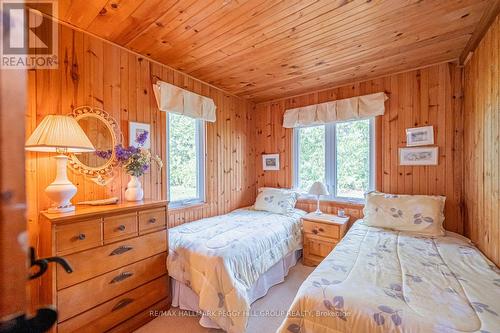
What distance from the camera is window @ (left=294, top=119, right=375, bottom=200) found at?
289cm

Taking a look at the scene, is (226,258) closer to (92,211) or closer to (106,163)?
(92,211)

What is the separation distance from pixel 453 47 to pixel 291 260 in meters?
2.85

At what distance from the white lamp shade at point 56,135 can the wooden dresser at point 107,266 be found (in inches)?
17.9

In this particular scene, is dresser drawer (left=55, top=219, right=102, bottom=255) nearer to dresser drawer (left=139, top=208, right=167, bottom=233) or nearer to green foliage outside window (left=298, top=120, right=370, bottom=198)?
dresser drawer (left=139, top=208, right=167, bottom=233)

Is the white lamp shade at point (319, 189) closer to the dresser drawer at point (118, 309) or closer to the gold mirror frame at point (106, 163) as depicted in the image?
the dresser drawer at point (118, 309)

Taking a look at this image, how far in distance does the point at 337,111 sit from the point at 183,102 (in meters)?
2.05

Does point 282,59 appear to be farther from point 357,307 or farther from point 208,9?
point 357,307

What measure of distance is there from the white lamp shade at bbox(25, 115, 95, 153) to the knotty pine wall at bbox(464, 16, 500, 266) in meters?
3.03

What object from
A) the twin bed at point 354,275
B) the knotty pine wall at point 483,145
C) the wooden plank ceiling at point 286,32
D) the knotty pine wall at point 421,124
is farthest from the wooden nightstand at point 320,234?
the wooden plank ceiling at point 286,32

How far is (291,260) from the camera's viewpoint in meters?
2.74

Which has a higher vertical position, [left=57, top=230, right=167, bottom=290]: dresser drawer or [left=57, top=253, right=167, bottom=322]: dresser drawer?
[left=57, top=230, right=167, bottom=290]: dresser drawer

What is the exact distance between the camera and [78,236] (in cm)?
144

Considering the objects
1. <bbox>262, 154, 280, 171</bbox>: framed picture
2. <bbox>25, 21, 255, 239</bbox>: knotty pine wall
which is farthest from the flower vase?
<bbox>262, 154, 280, 171</bbox>: framed picture

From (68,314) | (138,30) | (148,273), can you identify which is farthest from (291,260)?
Result: (138,30)
